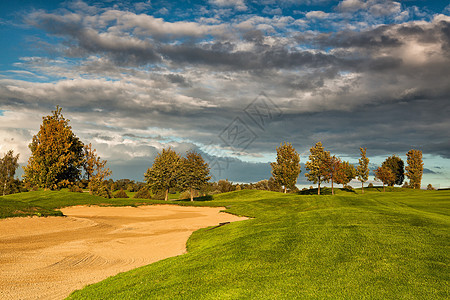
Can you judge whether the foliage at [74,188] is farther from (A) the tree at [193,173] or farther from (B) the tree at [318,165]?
(B) the tree at [318,165]

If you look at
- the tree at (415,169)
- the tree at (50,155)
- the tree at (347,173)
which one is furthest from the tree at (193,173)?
the tree at (415,169)

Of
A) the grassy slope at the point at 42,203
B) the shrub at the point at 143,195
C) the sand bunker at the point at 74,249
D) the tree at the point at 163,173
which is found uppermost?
the tree at the point at 163,173

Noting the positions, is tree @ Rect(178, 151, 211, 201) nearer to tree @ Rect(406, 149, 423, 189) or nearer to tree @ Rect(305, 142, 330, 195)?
tree @ Rect(305, 142, 330, 195)

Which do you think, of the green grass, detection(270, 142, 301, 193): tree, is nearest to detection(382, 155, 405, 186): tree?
detection(270, 142, 301, 193): tree

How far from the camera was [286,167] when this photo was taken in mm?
78625

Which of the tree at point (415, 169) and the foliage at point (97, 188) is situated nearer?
the foliage at point (97, 188)

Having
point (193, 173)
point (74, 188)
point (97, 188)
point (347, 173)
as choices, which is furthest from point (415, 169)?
point (74, 188)

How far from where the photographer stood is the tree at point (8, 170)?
79875 mm

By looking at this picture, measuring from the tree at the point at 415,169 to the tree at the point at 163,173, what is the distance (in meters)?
89.0

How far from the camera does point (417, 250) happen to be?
381 inches

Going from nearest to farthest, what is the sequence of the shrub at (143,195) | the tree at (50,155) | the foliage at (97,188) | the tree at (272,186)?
the tree at (50,155)
the foliage at (97,188)
the shrub at (143,195)
the tree at (272,186)

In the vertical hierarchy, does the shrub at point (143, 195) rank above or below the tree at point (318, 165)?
below

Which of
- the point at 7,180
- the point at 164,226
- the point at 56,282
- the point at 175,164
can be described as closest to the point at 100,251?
the point at 56,282

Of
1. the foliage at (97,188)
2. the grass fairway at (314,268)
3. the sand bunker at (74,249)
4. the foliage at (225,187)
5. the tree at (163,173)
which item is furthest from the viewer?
the foliage at (225,187)
